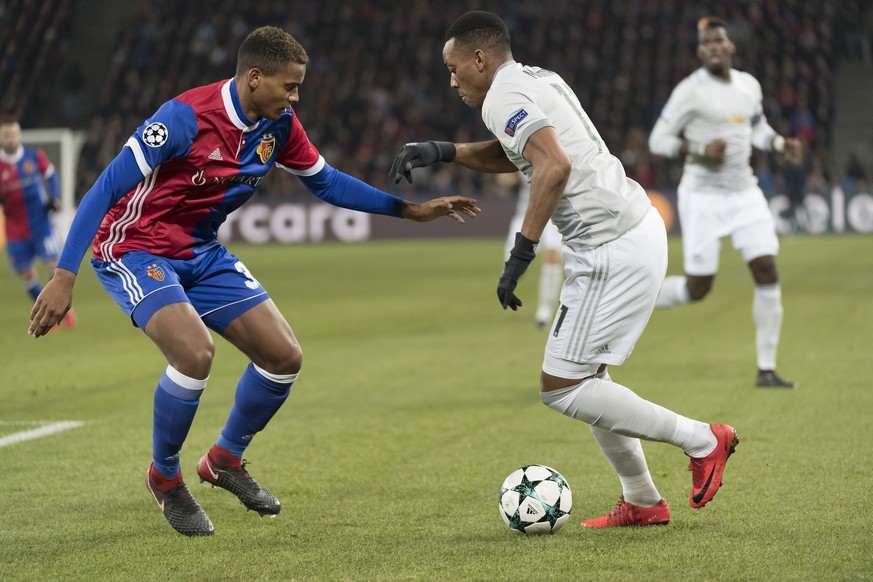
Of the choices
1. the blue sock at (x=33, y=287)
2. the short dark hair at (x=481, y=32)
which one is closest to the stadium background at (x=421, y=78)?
the blue sock at (x=33, y=287)

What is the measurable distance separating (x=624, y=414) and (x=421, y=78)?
28.1 metres

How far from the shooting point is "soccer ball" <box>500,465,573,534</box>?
15.3 feet

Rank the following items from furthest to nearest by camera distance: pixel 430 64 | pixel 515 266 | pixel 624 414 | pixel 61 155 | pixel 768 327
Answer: pixel 430 64
pixel 61 155
pixel 768 327
pixel 624 414
pixel 515 266

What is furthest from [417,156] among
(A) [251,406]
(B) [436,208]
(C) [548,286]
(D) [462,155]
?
(C) [548,286]

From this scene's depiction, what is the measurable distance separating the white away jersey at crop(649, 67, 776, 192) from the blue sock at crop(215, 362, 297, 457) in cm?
463

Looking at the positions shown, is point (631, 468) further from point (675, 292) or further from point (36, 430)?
point (675, 292)

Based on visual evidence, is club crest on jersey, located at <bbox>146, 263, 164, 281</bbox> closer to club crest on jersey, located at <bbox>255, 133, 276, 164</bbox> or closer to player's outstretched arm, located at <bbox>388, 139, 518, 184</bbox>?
club crest on jersey, located at <bbox>255, 133, 276, 164</bbox>

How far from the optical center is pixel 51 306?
14.6ft

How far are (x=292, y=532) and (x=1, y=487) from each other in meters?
1.74

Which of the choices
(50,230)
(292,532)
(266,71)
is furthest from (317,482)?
(50,230)

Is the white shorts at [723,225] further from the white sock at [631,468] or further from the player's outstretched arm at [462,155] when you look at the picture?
the white sock at [631,468]

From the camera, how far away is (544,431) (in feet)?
22.9

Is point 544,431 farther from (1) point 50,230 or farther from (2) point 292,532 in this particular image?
(1) point 50,230

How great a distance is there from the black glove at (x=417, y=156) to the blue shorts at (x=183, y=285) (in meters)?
0.80
